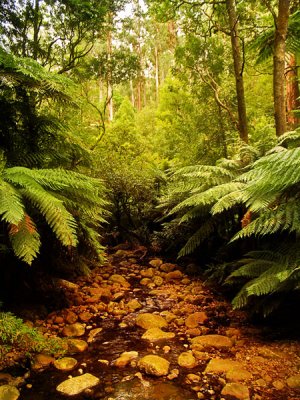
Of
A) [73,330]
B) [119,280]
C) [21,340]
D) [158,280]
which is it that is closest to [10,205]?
[21,340]

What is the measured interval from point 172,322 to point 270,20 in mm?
5049

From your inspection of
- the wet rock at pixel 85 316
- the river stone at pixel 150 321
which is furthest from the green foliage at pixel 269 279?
the wet rock at pixel 85 316

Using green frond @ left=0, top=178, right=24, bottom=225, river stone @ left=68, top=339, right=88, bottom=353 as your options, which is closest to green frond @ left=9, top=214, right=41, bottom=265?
green frond @ left=0, top=178, right=24, bottom=225

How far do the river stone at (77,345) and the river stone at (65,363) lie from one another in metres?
0.15

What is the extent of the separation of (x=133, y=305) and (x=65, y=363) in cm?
122

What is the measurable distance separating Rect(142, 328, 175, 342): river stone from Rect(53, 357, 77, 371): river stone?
0.66 metres

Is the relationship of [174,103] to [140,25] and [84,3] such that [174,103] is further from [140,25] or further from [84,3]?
[140,25]

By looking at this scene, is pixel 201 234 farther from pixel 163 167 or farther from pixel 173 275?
pixel 163 167

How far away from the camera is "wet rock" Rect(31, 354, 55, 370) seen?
232cm

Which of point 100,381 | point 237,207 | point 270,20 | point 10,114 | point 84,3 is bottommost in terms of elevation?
point 100,381

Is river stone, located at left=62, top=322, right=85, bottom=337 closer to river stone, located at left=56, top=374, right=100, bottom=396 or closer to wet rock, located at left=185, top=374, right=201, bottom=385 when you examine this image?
river stone, located at left=56, top=374, right=100, bottom=396

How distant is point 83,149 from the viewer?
3758 mm

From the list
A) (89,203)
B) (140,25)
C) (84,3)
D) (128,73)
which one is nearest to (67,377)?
(89,203)

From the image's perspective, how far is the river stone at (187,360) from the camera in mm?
2342
